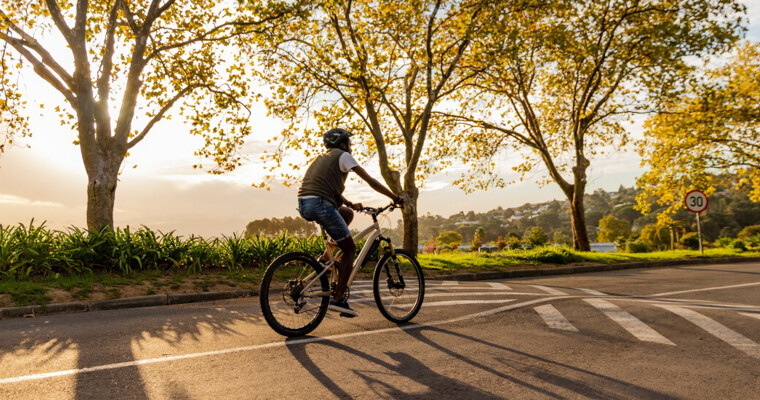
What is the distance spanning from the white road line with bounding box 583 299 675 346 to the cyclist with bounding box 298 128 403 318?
3.12 metres

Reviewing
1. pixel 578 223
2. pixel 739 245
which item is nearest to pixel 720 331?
pixel 578 223

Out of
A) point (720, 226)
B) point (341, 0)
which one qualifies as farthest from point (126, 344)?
point (720, 226)

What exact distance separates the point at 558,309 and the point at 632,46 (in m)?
15.7

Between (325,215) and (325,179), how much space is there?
38 centimetres

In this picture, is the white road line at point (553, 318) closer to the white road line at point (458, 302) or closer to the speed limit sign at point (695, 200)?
the white road line at point (458, 302)

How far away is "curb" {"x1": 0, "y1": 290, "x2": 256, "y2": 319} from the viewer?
6.95 meters

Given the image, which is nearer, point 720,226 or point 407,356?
point 407,356

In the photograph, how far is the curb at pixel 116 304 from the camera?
22.8 feet

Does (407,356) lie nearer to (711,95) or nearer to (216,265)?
(216,265)


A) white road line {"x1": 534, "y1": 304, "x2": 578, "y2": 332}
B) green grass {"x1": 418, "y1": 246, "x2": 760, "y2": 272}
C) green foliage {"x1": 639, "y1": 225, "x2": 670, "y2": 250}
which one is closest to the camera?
white road line {"x1": 534, "y1": 304, "x2": 578, "y2": 332}

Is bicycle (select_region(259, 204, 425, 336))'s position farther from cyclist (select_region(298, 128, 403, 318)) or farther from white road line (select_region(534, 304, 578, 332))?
white road line (select_region(534, 304, 578, 332))

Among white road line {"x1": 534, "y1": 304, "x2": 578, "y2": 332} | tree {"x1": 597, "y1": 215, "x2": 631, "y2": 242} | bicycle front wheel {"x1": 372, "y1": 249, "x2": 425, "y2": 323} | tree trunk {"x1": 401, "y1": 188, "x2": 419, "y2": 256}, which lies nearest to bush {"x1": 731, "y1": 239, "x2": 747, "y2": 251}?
tree trunk {"x1": 401, "y1": 188, "x2": 419, "y2": 256}

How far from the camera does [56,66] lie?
1234 cm

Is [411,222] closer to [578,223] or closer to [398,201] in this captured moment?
[578,223]
